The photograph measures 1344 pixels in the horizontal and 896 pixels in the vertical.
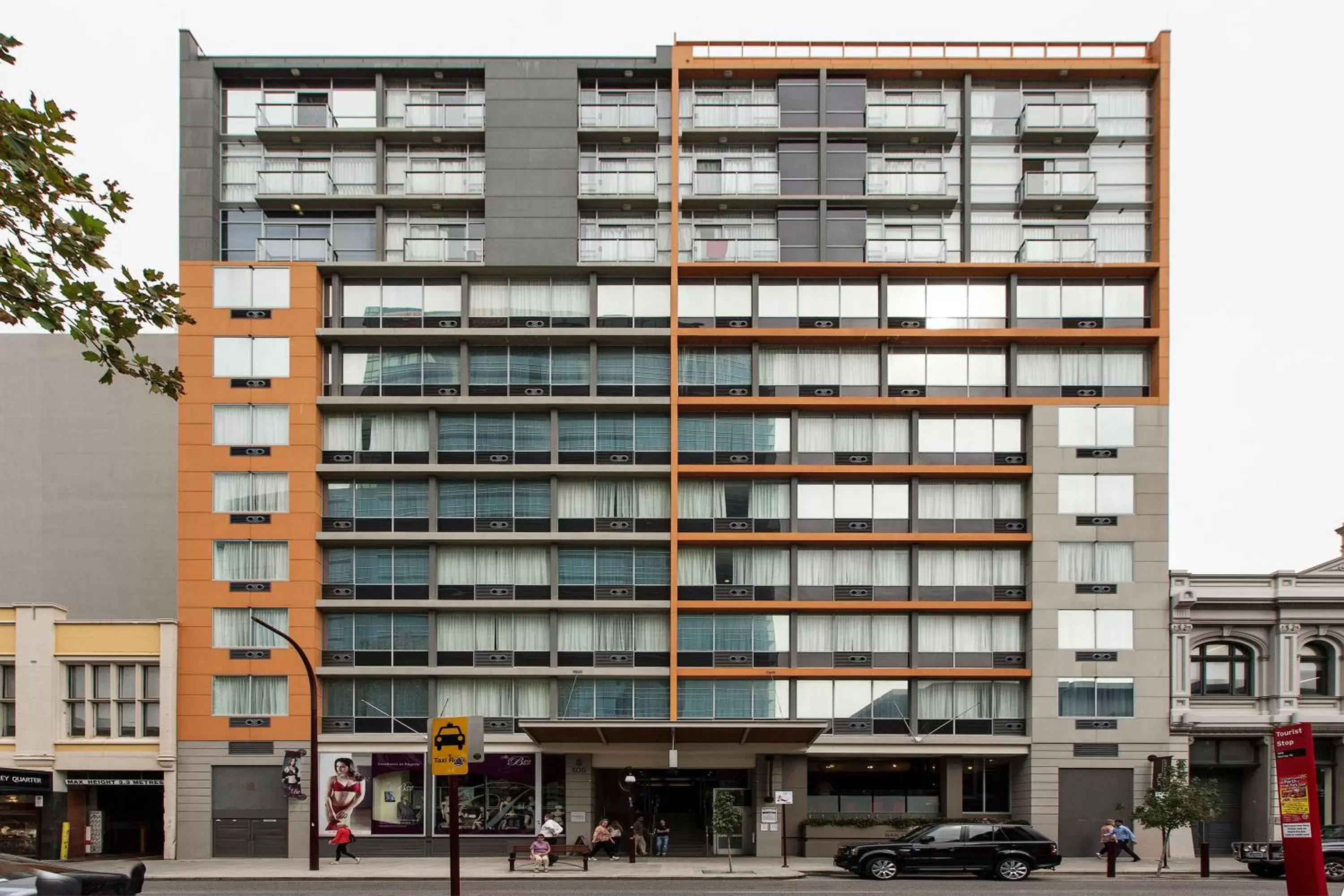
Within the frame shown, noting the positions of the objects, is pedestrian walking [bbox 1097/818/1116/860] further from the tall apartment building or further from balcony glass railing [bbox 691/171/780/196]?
balcony glass railing [bbox 691/171/780/196]

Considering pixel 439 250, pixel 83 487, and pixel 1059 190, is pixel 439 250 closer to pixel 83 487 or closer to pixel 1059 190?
pixel 83 487

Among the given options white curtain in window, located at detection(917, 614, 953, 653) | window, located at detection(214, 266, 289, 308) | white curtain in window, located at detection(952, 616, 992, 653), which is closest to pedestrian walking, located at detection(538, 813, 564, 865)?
white curtain in window, located at detection(917, 614, 953, 653)

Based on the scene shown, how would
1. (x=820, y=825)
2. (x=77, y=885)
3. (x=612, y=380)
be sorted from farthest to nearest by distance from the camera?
(x=612, y=380)
(x=820, y=825)
(x=77, y=885)

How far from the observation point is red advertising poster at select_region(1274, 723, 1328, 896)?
16.7m

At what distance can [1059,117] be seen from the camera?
41312 millimetres

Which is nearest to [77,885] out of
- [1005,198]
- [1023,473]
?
[1023,473]

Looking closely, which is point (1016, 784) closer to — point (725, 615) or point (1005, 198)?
point (725, 615)

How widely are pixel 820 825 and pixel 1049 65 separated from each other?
27.7 m

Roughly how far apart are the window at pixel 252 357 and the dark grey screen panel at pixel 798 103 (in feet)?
63.9

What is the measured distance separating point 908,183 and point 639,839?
24.5 meters

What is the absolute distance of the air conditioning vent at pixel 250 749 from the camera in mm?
38656

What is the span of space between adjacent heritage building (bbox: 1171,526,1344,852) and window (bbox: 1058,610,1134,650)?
1.64 m

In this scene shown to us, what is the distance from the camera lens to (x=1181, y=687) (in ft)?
129

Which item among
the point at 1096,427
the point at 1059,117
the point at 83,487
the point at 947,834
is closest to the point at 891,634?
the point at 947,834
